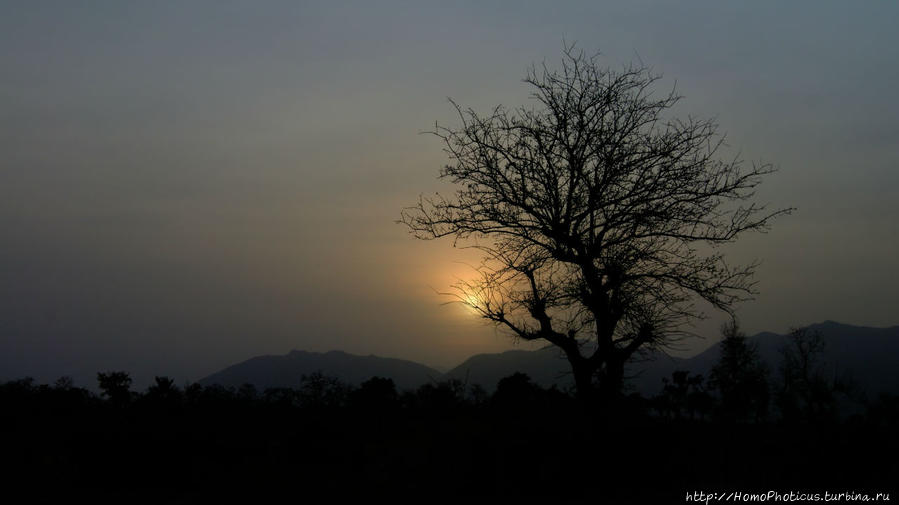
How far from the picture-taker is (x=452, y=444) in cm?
1262

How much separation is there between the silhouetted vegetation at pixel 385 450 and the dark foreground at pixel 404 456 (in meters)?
0.03

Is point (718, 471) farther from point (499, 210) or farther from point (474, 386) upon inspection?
point (474, 386)

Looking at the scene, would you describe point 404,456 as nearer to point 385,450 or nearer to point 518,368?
point 385,450

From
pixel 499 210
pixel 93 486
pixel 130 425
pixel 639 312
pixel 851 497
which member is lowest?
pixel 851 497

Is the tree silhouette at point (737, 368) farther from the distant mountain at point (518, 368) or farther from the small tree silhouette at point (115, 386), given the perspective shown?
the small tree silhouette at point (115, 386)

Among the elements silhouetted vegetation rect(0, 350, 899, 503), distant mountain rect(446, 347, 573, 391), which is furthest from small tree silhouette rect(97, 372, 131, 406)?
distant mountain rect(446, 347, 573, 391)

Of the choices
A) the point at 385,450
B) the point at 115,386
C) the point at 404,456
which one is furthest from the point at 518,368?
the point at 404,456

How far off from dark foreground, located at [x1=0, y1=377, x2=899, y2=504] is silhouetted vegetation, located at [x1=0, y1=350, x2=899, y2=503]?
0.03 m

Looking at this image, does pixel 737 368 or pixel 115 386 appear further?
pixel 737 368

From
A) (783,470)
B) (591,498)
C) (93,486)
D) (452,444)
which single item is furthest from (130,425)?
(783,470)

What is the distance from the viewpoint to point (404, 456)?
1242 centimetres

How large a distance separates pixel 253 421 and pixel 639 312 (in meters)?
8.99

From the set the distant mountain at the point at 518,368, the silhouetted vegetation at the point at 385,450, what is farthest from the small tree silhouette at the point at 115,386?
the distant mountain at the point at 518,368

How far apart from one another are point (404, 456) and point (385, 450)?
2.12 ft
